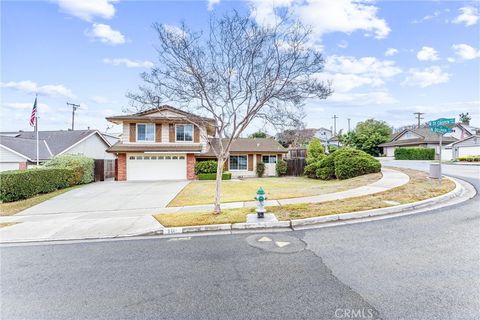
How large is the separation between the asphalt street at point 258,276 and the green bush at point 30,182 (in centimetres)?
869

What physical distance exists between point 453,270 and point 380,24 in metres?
11.4

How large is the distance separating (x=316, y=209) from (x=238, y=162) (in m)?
16.7

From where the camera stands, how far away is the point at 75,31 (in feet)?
37.8

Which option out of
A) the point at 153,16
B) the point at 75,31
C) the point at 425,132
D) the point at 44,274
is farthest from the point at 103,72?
the point at 425,132

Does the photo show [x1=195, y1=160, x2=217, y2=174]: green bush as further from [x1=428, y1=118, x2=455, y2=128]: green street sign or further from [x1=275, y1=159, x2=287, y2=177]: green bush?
[x1=428, y1=118, x2=455, y2=128]: green street sign

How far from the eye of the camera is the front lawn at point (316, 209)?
7.06 meters

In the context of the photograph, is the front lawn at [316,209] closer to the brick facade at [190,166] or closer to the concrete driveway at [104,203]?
the concrete driveway at [104,203]

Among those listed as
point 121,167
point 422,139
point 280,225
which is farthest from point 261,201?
point 422,139

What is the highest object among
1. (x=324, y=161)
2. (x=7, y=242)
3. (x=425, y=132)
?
(x=425, y=132)

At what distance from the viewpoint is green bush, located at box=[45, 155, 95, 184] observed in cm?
1736

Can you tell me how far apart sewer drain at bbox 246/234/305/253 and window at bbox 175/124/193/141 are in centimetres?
1677

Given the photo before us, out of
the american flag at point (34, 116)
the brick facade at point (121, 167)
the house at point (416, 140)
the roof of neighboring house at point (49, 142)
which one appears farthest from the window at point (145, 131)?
the house at point (416, 140)

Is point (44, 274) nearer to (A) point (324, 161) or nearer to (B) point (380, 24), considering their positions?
(B) point (380, 24)

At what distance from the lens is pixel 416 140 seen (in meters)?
39.6
